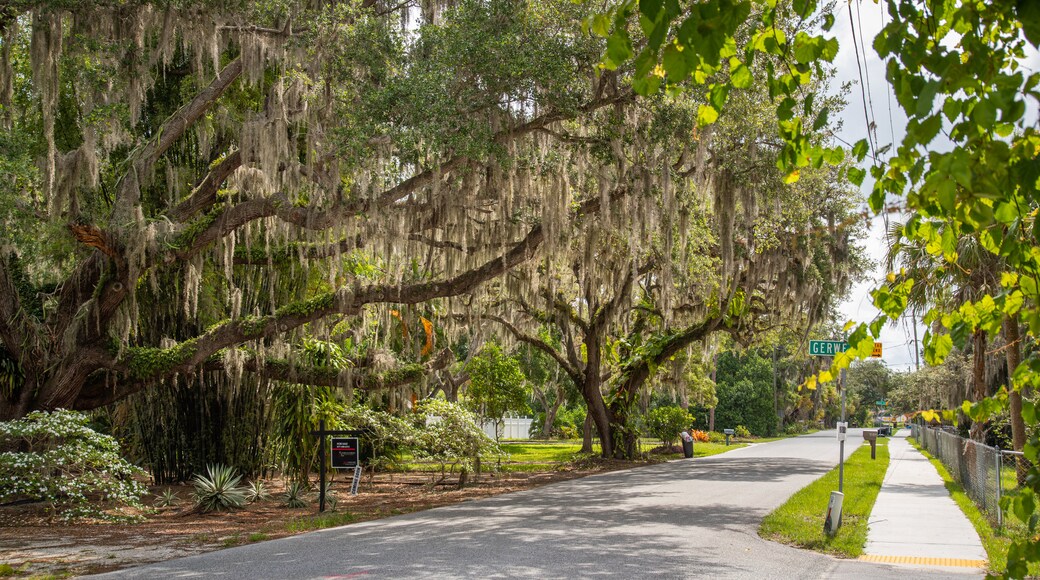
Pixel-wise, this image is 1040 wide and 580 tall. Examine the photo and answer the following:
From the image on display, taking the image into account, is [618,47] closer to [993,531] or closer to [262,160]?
[993,531]

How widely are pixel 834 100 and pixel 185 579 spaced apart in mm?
13599

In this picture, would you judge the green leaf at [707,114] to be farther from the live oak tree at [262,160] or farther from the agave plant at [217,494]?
the agave plant at [217,494]

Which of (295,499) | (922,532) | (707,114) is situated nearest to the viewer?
(707,114)

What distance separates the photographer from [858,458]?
30.2 m

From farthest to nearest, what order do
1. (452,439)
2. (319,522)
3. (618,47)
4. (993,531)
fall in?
1. (452,439)
2. (319,522)
3. (993,531)
4. (618,47)

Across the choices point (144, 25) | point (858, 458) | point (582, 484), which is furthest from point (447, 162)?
point (858, 458)

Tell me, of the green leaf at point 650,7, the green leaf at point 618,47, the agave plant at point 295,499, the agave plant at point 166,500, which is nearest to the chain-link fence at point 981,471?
the green leaf at point 618,47

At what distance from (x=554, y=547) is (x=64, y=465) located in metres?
7.53

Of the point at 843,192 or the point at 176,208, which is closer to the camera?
the point at 176,208

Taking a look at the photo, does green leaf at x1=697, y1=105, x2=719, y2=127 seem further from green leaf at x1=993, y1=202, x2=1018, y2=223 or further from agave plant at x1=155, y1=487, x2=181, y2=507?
agave plant at x1=155, y1=487, x2=181, y2=507

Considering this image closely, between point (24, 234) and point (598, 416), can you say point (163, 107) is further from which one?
point (598, 416)

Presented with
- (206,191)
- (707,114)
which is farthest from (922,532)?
(206,191)

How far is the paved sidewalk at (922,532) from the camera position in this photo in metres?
9.91

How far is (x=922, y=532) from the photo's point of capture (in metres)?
12.1
